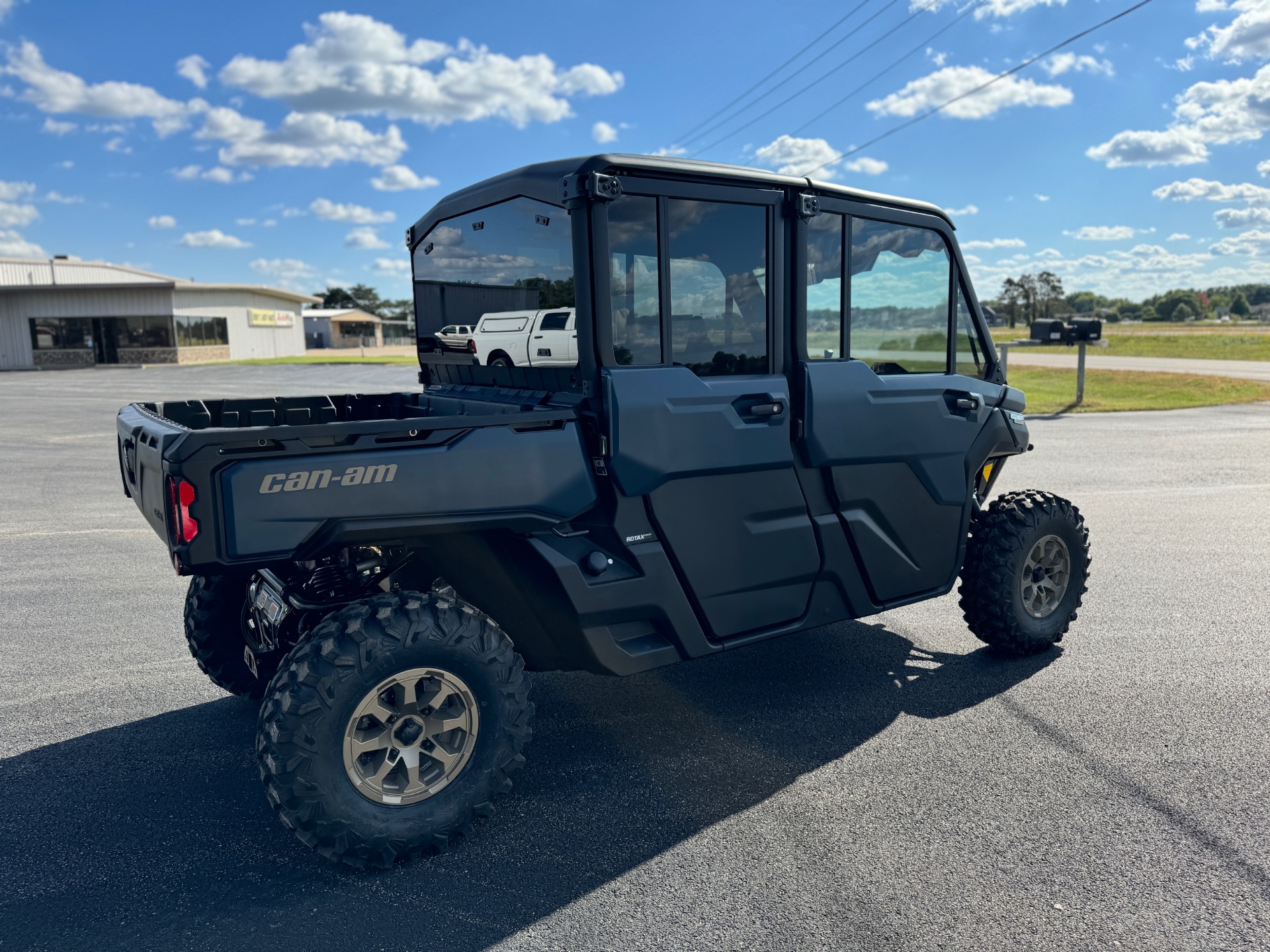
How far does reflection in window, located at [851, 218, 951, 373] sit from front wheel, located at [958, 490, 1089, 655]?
0.92 m

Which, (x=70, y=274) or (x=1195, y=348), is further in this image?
(x=70, y=274)

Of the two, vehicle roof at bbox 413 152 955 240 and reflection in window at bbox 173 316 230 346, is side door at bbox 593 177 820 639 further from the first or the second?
reflection in window at bbox 173 316 230 346

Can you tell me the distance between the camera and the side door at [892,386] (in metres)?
3.89

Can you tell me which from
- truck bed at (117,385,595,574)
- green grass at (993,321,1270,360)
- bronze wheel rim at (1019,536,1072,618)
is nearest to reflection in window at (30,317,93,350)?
green grass at (993,321,1270,360)

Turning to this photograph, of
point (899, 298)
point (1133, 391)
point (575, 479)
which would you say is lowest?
point (1133, 391)

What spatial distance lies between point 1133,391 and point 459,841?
2404 cm

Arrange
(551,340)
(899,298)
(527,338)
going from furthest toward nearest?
(899,298) < (527,338) < (551,340)

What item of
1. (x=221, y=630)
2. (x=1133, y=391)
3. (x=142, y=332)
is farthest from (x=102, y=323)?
(x=221, y=630)

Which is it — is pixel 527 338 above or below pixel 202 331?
below

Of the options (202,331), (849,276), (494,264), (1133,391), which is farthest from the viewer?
(202,331)

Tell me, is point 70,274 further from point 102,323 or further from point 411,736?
point 411,736

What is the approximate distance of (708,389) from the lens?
3.53m

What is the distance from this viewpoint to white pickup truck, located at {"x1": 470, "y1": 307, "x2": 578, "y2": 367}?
11.3 feet

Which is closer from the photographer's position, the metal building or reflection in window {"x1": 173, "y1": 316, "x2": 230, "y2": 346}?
the metal building
